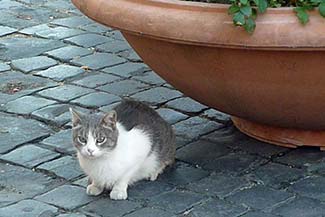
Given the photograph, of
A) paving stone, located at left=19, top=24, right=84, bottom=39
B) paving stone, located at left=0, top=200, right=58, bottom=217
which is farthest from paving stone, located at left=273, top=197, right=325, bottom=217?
paving stone, located at left=19, top=24, right=84, bottom=39

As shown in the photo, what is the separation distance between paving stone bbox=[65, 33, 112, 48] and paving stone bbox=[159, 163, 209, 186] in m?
1.85

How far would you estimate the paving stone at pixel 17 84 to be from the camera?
491 cm

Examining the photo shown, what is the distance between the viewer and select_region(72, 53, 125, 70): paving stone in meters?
5.35

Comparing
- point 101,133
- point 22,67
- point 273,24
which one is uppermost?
point 273,24

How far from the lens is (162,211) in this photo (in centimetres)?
362

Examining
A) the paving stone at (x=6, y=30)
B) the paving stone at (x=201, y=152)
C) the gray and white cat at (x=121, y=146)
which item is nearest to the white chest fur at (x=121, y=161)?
the gray and white cat at (x=121, y=146)

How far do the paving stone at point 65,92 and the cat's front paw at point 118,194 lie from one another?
1.16 metres

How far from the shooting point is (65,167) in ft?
13.2

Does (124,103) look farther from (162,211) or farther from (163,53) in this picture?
(162,211)

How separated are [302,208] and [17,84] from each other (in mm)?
2004

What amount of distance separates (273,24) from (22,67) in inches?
87.4

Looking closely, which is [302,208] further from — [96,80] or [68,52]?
[68,52]

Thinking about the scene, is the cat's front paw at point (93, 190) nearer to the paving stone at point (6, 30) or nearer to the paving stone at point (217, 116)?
the paving stone at point (217, 116)

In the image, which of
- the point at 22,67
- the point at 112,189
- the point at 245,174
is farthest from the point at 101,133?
the point at 22,67
